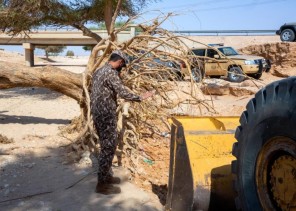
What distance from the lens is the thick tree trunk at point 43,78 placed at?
823cm

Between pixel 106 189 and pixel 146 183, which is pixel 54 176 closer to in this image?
pixel 106 189

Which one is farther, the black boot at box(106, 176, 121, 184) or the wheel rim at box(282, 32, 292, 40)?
the wheel rim at box(282, 32, 292, 40)

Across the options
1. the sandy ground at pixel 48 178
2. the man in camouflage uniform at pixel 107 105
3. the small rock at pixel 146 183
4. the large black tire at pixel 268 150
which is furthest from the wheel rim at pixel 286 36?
the large black tire at pixel 268 150

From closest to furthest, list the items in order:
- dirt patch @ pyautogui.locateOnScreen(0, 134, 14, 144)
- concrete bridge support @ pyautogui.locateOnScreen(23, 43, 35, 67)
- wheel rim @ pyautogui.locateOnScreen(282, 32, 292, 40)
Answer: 1. dirt patch @ pyautogui.locateOnScreen(0, 134, 14, 144)
2. wheel rim @ pyautogui.locateOnScreen(282, 32, 292, 40)
3. concrete bridge support @ pyautogui.locateOnScreen(23, 43, 35, 67)

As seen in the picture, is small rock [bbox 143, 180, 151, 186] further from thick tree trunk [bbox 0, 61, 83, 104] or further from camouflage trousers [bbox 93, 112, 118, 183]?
thick tree trunk [bbox 0, 61, 83, 104]

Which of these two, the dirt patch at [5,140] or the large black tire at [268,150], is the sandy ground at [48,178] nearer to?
the dirt patch at [5,140]

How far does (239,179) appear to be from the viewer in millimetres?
2875

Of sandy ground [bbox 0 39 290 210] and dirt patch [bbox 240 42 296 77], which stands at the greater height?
dirt patch [bbox 240 42 296 77]

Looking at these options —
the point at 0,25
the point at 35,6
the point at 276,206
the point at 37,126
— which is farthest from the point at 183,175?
the point at 0,25

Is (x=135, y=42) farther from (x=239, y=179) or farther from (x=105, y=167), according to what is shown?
(x=239, y=179)

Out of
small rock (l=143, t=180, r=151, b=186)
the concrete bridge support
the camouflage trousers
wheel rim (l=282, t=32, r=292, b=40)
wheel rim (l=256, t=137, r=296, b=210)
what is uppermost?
wheel rim (l=282, t=32, r=292, b=40)

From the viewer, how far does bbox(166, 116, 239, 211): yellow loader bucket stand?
11.6 ft

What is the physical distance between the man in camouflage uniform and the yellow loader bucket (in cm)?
106

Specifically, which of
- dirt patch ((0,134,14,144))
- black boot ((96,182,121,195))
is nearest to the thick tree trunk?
dirt patch ((0,134,14,144))
